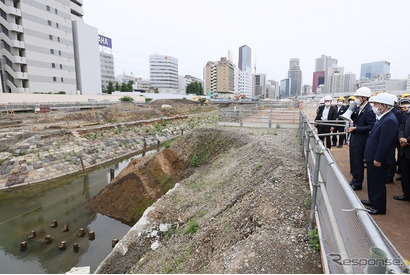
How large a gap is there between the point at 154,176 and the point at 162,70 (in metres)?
111

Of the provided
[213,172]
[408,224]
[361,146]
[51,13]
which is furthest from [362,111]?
[51,13]

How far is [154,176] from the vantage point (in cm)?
1304

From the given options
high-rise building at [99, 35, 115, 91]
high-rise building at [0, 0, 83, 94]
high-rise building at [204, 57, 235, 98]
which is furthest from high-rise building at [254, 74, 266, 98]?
high-rise building at [0, 0, 83, 94]

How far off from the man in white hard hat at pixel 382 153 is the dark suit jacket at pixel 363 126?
2.57ft

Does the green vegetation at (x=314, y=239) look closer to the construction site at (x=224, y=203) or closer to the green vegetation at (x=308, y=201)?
the construction site at (x=224, y=203)

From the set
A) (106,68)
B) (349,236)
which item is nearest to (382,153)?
(349,236)

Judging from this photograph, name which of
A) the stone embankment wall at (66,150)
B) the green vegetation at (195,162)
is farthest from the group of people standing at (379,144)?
the stone embankment wall at (66,150)

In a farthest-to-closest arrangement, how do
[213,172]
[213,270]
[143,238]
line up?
[213,172] → [143,238] → [213,270]

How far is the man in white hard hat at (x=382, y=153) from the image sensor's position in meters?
3.94

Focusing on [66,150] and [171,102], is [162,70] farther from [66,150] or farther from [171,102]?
[66,150]

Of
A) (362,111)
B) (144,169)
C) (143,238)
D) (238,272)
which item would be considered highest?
(362,111)

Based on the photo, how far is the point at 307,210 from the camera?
4527mm

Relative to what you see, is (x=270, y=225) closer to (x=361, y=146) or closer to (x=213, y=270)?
(x=213, y=270)

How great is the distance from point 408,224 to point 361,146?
1.90 metres
